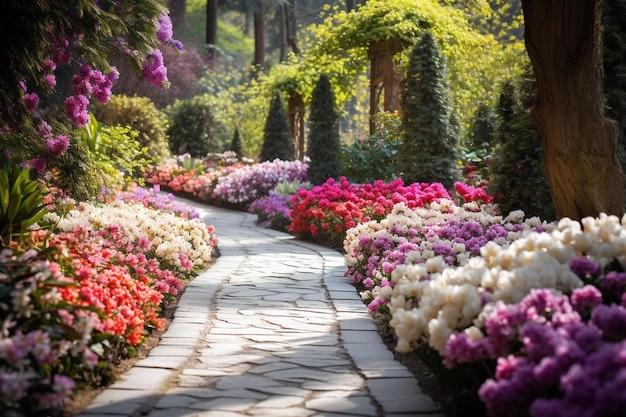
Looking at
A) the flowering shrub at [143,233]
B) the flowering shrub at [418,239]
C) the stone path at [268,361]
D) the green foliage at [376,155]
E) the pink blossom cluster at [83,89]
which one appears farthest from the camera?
the green foliage at [376,155]

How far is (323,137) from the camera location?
1520 centimetres

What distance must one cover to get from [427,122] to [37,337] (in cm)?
994

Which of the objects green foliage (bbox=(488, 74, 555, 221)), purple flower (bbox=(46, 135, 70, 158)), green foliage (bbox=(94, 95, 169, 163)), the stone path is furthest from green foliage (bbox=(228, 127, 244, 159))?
purple flower (bbox=(46, 135, 70, 158))

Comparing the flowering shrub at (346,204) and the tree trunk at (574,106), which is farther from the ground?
the tree trunk at (574,106)

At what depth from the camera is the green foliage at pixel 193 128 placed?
25.4 meters

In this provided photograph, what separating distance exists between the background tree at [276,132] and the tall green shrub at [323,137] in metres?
6.60

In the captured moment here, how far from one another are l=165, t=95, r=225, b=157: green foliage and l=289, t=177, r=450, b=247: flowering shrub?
14.1m

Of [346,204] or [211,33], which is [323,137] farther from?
[211,33]

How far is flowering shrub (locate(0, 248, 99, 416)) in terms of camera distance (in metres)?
2.90

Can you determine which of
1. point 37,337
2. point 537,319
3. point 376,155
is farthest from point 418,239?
point 376,155

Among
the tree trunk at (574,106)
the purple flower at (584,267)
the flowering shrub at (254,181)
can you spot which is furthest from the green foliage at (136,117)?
the purple flower at (584,267)

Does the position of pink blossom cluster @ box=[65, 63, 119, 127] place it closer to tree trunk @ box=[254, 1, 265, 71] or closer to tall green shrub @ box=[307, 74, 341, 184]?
tall green shrub @ box=[307, 74, 341, 184]

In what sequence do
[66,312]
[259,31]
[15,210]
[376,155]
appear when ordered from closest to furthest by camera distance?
[66,312] < [15,210] < [376,155] < [259,31]

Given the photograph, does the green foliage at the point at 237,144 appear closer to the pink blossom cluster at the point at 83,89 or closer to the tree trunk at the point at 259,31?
the tree trunk at the point at 259,31
